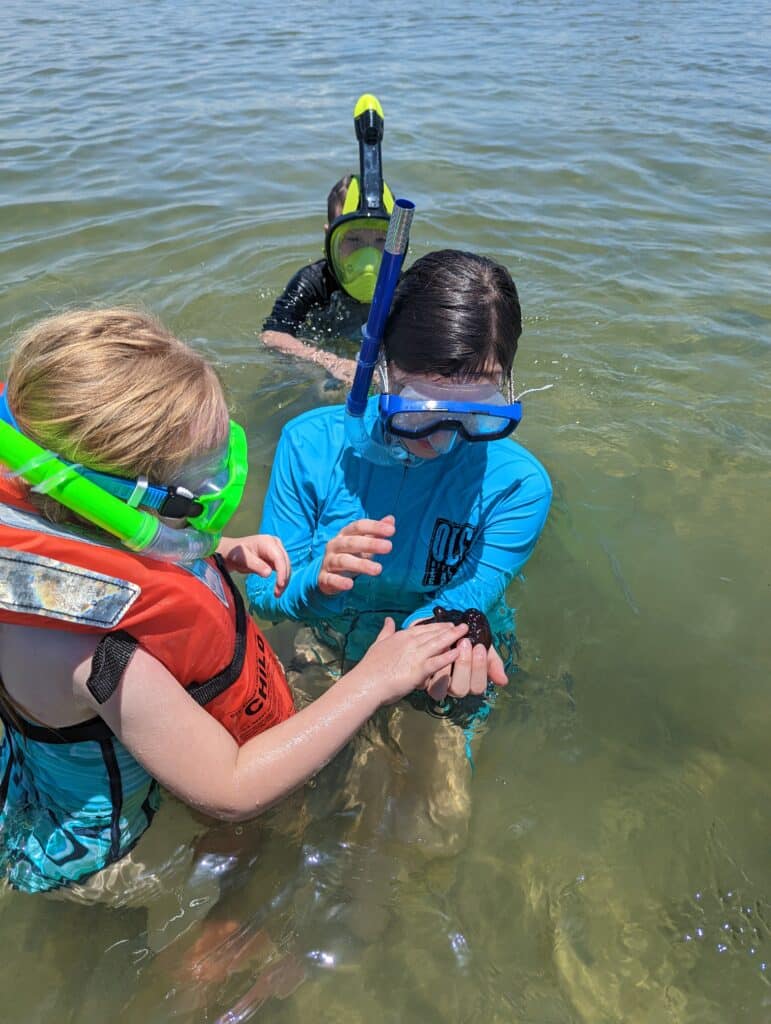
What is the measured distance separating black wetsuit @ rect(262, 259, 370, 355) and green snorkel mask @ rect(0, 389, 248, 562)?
11.4 feet

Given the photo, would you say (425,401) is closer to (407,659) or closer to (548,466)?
(407,659)

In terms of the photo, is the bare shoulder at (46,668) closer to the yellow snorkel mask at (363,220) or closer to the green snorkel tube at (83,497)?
the green snorkel tube at (83,497)

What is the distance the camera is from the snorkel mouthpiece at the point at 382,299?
6.09 feet

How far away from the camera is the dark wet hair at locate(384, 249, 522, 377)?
81.3 inches

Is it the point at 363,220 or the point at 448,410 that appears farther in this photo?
the point at 363,220

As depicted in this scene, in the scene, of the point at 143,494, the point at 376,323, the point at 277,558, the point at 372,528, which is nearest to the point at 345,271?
the point at 376,323

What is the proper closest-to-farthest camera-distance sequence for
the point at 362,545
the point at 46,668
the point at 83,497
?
the point at 83,497 → the point at 46,668 → the point at 362,545

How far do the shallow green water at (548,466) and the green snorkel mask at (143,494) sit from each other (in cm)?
111

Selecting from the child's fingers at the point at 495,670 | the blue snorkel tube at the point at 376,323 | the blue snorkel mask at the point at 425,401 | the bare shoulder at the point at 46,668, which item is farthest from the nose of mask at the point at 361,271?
the bare shoulder at the point at 46,668

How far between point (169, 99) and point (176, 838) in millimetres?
10899

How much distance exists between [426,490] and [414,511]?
82 mm

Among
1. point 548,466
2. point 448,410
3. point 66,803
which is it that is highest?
point 448,410

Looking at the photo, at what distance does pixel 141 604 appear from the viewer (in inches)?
64.2

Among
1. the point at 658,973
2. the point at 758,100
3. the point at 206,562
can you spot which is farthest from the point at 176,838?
the point at 758,100
